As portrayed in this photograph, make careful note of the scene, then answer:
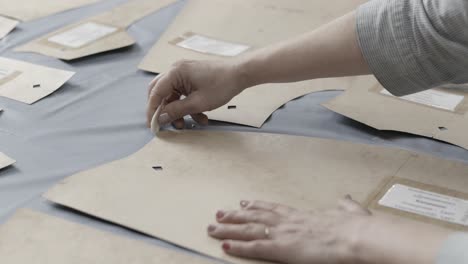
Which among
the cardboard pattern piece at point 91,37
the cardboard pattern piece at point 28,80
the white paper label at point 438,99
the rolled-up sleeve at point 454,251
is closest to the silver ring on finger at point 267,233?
the rolled-up sleeve at point 454,251

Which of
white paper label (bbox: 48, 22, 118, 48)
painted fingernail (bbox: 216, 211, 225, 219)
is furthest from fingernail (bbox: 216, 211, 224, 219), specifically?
white paper label (bbox: 48, 22, 118, 48)

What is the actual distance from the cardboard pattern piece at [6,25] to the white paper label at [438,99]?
1005 millimetres

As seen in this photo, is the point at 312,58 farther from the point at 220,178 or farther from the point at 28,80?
the point at 28,80

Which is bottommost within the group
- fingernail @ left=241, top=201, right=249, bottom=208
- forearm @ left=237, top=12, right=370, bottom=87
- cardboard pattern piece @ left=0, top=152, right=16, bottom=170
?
cardboard pattern piece @ left=0, top=152, right=16, bottom=170

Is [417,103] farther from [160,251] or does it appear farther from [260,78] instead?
[160,251]

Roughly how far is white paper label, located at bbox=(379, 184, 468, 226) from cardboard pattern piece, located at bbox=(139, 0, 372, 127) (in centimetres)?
38

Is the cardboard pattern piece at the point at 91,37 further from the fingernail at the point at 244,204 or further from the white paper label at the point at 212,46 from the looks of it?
the fingernail at the point at 244,204

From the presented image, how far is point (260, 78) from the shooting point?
1.32m

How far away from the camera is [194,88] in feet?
4.47

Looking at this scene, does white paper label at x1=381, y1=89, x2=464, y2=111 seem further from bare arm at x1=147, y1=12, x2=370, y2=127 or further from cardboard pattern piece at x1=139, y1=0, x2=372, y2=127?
bare arm at x1=147, y1=12, x2=370, y2=127

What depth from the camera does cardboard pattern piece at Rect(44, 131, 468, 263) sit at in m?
1.09

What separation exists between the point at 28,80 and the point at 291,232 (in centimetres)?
85

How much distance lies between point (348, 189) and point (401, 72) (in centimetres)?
23

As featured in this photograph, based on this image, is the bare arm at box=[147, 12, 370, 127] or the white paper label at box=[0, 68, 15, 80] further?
the white paper label at box=[0, 68, 15, 80]
